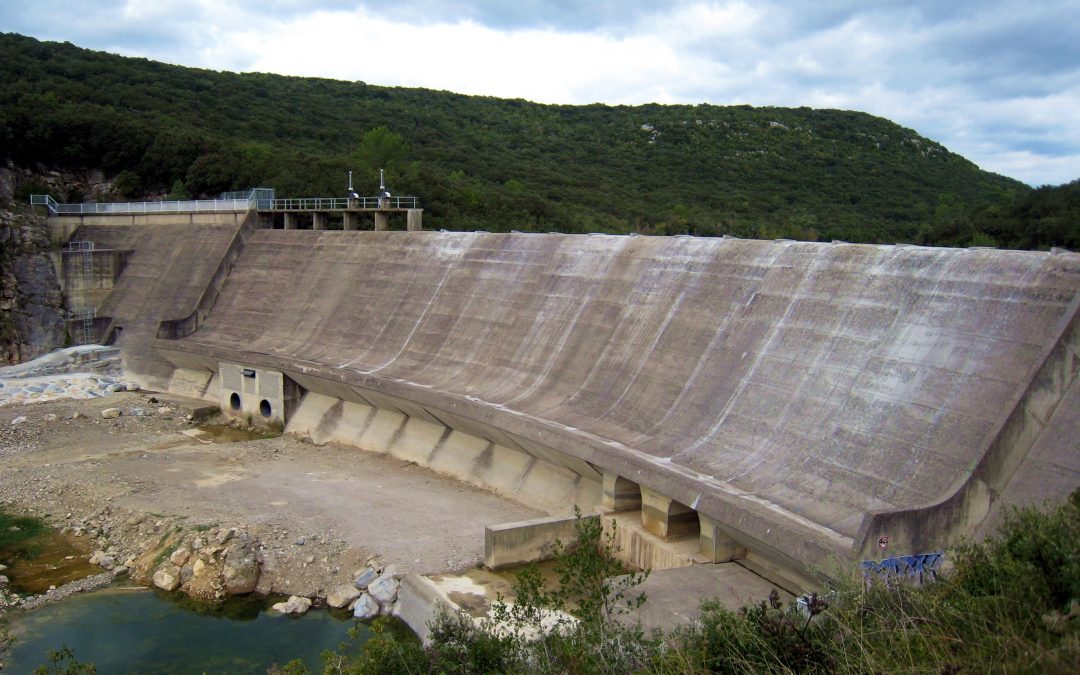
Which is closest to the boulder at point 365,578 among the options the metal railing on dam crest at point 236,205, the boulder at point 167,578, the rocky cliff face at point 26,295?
the boulder at point 167,578

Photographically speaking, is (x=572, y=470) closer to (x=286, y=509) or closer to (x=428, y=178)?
(x=286, y=509)

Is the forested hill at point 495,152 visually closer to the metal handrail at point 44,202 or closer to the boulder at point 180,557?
the metal handrail at point 44,202

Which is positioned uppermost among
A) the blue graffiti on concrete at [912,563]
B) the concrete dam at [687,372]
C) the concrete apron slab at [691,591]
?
the concrete dam at [687,372]

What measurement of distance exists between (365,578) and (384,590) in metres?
0.64

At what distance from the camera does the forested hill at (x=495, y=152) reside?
4619 cm

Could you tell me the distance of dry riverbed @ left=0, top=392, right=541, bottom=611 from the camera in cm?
1825

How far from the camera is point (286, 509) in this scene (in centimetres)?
2106

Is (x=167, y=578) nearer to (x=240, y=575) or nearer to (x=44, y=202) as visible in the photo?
(x=240, y=575)

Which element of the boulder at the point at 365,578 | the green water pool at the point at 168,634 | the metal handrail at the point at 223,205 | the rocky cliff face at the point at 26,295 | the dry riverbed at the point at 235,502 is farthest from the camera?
the metal handrail at the point at 223,205

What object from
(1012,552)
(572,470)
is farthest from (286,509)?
(1012,552)

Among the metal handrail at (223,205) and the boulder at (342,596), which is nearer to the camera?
the boulder at (342,596)

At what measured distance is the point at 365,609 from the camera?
16656mm

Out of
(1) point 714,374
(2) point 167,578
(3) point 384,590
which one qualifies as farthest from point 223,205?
(1) point 714,374

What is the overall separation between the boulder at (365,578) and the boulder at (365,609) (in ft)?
1.53
